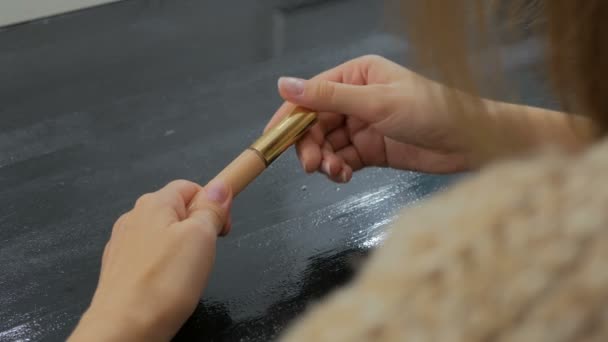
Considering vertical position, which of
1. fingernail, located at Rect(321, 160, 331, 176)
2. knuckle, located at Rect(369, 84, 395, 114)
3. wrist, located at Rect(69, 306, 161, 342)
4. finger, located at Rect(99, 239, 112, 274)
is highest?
knuckle, located at Rect(369, 84, 395, 114)

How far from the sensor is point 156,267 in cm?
53

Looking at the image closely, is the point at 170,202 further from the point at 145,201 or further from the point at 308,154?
the point at 308,154

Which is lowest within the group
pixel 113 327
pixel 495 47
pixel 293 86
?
pixel 113 327

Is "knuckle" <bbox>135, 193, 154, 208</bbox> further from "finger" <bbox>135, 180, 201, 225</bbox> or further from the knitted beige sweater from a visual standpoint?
the knitted beige sweater

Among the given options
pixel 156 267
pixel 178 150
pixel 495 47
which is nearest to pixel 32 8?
pixel 178 150

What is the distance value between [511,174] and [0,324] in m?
0.48

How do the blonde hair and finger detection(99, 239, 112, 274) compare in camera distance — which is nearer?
the blonde hair

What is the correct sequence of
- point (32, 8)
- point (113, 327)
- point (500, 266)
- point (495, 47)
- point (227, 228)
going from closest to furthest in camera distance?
1. point (500, 266)
2. point (495, 47)
3. point (113, 327)
4. point (227, 228)
5. point (32, 8)

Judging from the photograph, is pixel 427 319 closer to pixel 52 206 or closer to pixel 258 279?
pixel 258 279

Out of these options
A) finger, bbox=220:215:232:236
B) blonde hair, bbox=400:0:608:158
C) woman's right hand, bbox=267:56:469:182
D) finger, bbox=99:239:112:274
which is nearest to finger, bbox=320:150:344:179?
woman's right hand, bbox=267:56:469:182

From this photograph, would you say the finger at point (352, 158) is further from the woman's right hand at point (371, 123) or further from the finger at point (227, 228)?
the finger at point (227, 228)

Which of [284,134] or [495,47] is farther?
[284,134]

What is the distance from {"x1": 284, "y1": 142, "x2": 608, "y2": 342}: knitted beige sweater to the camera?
8.0 inches

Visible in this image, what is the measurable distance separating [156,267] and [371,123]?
Answer: 27 cm
